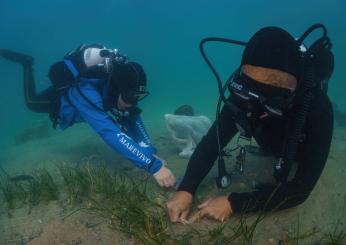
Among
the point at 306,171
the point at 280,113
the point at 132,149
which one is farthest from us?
the point at 132,149

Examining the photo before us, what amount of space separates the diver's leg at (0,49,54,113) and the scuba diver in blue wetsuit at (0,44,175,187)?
4.20ft

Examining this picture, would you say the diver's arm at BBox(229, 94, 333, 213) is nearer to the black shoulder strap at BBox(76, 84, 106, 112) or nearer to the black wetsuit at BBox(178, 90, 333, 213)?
the black wetsuit at BBox(178, 90, 333, 213)

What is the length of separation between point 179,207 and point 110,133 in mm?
2246

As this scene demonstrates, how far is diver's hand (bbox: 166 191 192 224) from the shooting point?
3498 mm

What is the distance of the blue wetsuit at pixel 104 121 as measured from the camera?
201 inches

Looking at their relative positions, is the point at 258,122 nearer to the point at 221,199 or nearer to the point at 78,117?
the point at 221,199

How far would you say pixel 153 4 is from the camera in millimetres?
116562

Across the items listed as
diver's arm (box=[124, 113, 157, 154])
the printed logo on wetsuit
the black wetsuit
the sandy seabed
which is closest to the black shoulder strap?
the printed logo on wetsuit

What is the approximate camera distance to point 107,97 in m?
6.05

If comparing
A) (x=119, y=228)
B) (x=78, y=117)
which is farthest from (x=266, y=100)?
(x=78, y=117)

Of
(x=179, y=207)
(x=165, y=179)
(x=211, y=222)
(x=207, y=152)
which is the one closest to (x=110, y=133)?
(x=165, y=179)

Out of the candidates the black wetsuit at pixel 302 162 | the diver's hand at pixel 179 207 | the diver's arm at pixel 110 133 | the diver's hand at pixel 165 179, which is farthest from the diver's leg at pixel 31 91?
the black wetsuit at pixel 302 162

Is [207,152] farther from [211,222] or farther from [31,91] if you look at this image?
[31,91]

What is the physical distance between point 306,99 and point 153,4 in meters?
121
